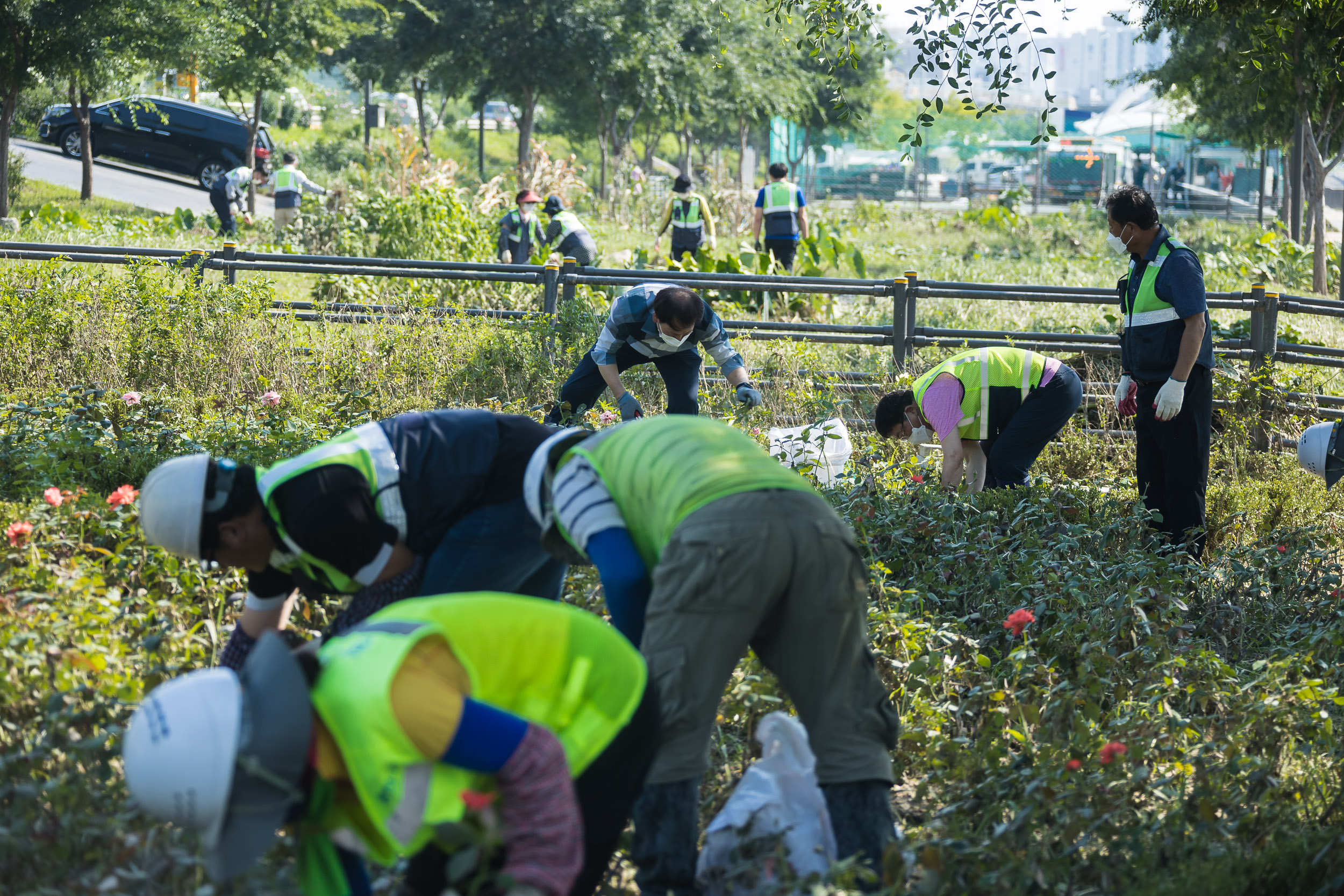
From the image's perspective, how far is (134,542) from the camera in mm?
4074

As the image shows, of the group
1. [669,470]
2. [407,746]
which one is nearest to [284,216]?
[669,470]

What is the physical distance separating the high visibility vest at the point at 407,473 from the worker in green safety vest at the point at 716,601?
35 centimetres

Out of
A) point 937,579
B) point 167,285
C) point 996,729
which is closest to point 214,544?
point 996,729

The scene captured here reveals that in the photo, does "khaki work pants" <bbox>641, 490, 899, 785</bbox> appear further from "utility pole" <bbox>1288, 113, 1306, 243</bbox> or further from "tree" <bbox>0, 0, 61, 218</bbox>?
"utility pole" <bbox>1288, 113, 1306, 243</bbox>

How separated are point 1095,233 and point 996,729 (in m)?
18.4

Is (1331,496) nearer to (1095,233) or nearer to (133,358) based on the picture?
(133,358)

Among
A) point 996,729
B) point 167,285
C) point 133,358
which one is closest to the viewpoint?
point 996,729

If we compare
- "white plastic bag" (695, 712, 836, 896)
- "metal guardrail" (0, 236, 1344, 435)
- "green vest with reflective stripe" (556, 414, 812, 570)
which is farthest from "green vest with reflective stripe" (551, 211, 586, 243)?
"white plastic bag" (695, 712, 836, 896)

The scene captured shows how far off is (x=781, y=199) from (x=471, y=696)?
33.8 ft

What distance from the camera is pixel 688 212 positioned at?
12.1 metres

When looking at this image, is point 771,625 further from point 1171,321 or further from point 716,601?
point 1171,321

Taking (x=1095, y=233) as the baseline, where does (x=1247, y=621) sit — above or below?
below

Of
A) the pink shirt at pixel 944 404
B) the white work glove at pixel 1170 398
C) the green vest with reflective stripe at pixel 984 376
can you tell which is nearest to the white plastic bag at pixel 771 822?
the pink shirt at pixel 944 404

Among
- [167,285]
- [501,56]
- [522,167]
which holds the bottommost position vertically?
[167,285]
